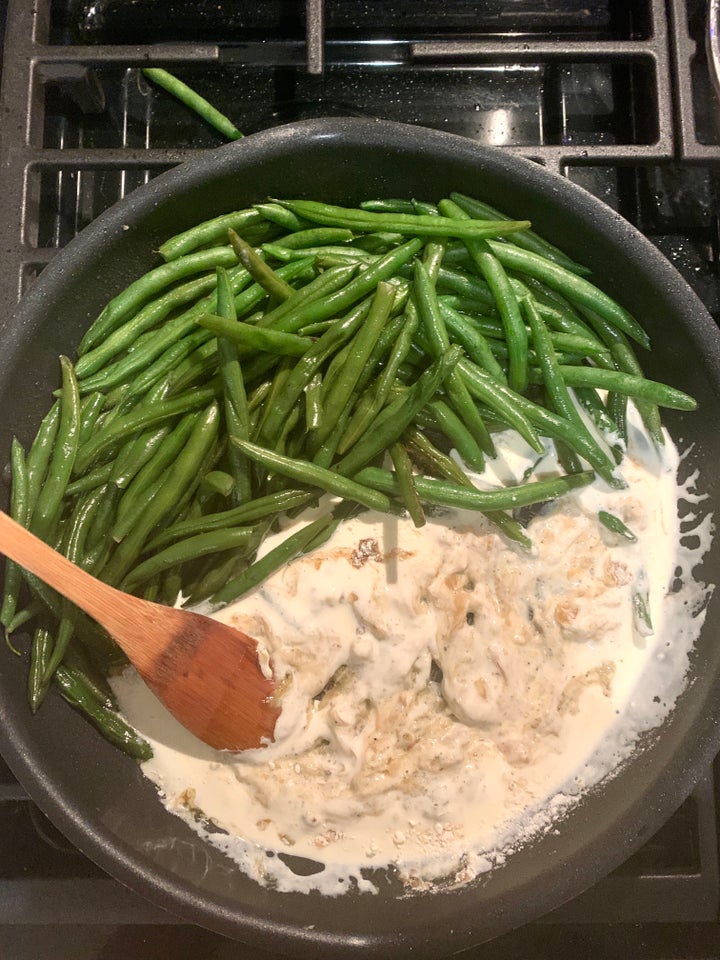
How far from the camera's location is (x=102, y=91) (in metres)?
2.44

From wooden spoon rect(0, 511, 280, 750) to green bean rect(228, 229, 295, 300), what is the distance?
902mm

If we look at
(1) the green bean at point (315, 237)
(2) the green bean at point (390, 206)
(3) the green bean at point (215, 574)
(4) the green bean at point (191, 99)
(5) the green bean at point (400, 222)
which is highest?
(4) the green bean at point (191, 99)

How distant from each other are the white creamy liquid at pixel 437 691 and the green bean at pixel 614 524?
0.02 metres

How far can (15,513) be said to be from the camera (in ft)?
6.35

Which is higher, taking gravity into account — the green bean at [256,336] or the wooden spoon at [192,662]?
the green bean at [256,336]

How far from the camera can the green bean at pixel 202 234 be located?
203 centimetres

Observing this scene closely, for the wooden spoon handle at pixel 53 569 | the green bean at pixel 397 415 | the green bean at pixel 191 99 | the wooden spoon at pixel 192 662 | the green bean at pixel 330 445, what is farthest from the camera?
the green bean at pixel 191 99

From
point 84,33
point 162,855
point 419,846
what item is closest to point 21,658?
point 162,855

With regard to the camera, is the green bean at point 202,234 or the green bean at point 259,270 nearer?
the green bean at point 259,270

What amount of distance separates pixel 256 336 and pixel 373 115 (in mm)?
1119

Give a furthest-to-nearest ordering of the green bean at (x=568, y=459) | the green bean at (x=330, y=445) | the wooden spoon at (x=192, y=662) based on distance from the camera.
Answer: the green bean at (x=568, y=459)
the green bean at (x=330, y=445)
the wooden spoon at (x=192, y=662)

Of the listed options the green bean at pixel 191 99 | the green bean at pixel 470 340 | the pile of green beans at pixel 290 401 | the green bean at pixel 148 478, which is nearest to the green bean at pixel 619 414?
the pile of green beans at pixel 290 401

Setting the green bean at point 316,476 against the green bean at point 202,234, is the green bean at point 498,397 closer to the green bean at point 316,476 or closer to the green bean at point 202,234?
the green bean at point 316,476

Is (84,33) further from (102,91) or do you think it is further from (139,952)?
(139,952)
